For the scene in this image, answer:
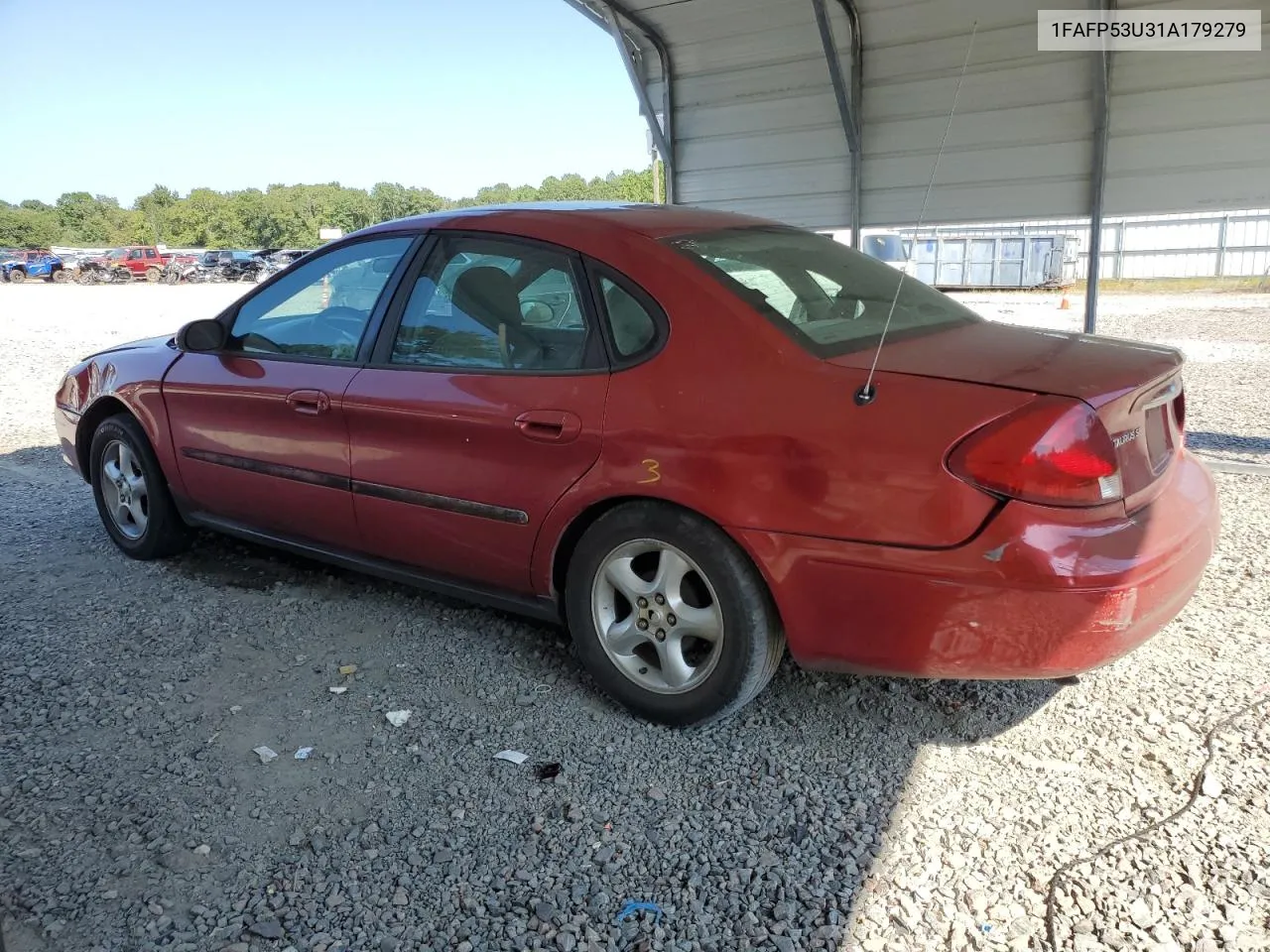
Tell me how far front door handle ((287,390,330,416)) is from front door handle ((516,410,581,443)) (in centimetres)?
100

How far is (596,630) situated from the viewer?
3170 millimetres

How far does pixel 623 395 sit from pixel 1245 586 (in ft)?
9.51

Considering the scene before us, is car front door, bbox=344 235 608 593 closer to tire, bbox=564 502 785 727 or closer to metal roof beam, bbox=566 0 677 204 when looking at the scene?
tire, bbox=564 502 785 727

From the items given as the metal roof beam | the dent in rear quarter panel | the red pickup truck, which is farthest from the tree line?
the dent in rear quarter panel

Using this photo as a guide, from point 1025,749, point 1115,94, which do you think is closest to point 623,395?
point 1025,749

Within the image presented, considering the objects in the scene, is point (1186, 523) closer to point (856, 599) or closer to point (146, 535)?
point (856, 599)

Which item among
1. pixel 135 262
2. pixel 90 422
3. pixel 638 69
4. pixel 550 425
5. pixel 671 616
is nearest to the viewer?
pixel 671 616

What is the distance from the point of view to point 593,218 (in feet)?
11.1

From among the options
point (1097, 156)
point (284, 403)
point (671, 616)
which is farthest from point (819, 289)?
point (1097, 156)

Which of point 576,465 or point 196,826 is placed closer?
point 196,826

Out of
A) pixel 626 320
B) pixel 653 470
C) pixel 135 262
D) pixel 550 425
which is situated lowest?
pixel 653 470

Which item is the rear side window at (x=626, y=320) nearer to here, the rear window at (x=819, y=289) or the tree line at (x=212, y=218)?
the rear window at (x=819, y=289)

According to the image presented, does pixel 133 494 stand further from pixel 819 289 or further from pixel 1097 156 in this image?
pixel 1097 156

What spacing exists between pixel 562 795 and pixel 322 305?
7.60 ft
